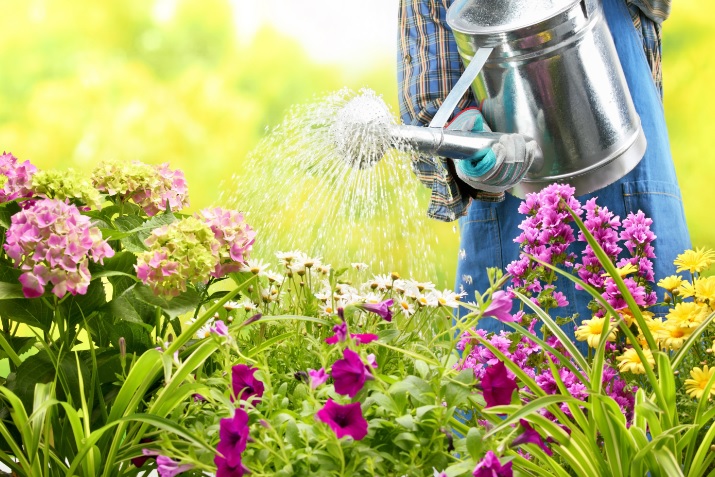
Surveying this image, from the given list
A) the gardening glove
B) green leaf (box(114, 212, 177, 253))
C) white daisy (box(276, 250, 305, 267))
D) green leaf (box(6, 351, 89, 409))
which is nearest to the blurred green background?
the gardening glove

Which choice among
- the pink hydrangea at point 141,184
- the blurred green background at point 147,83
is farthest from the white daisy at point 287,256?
the blurred green background at point 147,83

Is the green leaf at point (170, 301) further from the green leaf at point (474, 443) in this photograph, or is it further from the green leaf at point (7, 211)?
the green leaf at point (474, 443)

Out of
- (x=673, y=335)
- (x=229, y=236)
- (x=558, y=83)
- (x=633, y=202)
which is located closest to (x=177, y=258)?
(x=229, y=236)

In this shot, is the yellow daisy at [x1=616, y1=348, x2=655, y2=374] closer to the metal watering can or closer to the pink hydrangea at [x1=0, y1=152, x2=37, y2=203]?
the metal watering can

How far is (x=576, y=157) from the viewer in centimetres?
103

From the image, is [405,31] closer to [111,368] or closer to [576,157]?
[576,157]

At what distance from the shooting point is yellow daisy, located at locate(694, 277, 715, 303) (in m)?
0.61

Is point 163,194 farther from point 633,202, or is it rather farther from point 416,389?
point 633,202

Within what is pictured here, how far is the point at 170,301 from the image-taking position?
0.65 meters

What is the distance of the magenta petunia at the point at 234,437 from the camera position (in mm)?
457

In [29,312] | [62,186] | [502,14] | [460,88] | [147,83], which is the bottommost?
[29,312]

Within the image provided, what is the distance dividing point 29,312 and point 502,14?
0.64 metres

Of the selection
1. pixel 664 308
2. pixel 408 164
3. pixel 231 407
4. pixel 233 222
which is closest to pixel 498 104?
pixel 408 164

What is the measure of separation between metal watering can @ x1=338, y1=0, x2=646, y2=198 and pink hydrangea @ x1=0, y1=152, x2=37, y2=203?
447 millimetres
